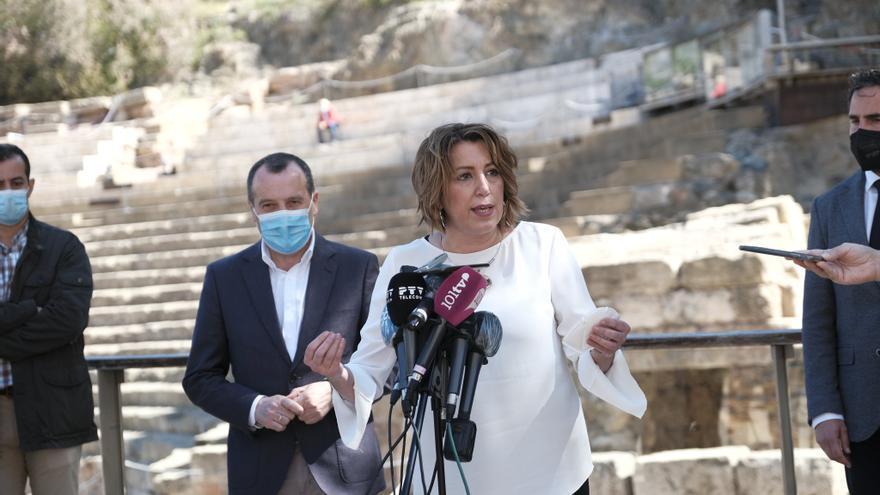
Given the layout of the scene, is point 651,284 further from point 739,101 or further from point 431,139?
point 739,101

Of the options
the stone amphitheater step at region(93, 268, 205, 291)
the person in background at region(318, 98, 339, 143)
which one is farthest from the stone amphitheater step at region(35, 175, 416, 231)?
the person in background at region(318, 98, 339, 143)

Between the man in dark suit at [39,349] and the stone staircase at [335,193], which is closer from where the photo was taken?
the man in dark suit at [39,349]

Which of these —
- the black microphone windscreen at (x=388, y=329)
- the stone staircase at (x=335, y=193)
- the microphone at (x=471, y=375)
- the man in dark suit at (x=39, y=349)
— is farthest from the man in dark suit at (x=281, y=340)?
the stone staircase at (x=335, y=193)

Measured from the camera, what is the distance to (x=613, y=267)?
26.7 feet

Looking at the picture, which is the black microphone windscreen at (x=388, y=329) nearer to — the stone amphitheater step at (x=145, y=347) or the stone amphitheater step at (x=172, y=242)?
the stone amphitheater step at (x=145, y=347)

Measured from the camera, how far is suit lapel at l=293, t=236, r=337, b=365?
3.55 m

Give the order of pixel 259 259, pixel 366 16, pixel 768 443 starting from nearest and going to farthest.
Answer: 1. pixel 259 259
2. pixel 768 443
3. pixel 366 16

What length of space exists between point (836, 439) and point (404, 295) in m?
1.61

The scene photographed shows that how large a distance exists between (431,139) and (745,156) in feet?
42.3

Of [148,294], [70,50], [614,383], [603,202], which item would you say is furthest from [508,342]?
[70,50]

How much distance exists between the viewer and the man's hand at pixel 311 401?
3.33 metres

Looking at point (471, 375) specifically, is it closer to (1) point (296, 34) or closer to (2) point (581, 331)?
(2) point (581, 331)

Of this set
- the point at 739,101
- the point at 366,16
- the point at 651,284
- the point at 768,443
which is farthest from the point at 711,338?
the point at 366,16

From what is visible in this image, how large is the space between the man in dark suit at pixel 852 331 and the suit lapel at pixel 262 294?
1.77 metres
